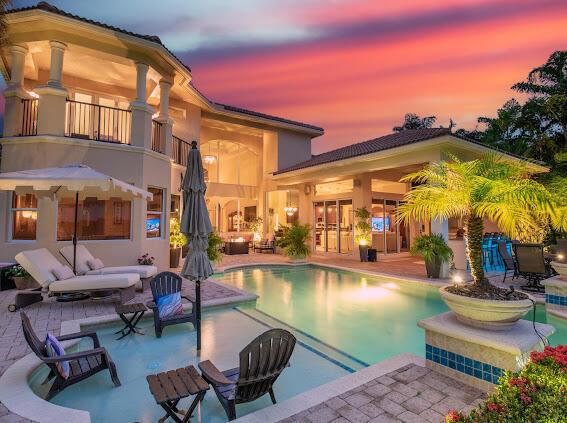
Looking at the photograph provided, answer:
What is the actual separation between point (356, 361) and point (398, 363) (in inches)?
36.6

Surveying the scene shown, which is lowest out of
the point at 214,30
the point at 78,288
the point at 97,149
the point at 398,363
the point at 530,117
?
the point at 398,363

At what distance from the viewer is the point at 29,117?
9.63m

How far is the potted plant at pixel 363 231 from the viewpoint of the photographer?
14320 millimetres

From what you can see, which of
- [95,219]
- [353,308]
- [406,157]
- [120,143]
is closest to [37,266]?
[95,219]

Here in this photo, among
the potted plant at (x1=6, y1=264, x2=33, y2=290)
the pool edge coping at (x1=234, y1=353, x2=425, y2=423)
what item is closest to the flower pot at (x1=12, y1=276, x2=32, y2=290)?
the potted plant at (x1=6, y1=264, x2=33, y2=290)

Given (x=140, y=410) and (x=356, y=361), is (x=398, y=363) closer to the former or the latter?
(x=356, y=361)

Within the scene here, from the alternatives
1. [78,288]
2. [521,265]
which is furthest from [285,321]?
[521,265]

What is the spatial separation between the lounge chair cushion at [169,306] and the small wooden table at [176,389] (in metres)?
2.64

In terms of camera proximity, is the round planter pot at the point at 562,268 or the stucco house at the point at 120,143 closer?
the round planter pot at the point at 562,268

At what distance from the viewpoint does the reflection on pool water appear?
3.60 meters

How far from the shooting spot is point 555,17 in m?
9.22

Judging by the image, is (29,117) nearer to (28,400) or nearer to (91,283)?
(91,283)

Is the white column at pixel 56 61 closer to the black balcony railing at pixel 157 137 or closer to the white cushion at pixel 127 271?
the black balcony railing at pixel 157 137

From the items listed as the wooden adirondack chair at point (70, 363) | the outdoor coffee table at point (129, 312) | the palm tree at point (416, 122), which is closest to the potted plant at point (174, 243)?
the outdoor coffee table at point (129, 312)
